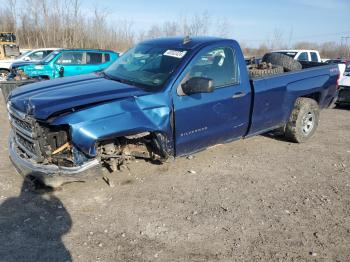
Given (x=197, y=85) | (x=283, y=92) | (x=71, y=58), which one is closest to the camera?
Answer: (x=197, y=85)

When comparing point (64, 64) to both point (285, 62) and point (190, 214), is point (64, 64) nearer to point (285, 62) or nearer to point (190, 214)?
point (285, 62)

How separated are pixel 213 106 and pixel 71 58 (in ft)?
28.9

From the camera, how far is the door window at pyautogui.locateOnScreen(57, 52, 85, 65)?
11758 millimetres

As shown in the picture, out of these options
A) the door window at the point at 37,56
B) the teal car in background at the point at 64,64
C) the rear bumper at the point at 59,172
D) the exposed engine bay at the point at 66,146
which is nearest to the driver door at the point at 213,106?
the exposed engine bay at the point at 66,146

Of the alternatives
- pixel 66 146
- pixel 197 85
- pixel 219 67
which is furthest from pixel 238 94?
pixel 66 146

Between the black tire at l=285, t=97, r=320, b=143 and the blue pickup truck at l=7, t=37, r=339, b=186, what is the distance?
1.40 ft

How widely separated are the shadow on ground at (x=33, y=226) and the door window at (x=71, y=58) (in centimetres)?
825

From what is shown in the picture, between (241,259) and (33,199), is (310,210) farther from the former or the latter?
(33,199)

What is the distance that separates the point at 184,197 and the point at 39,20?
43.5m

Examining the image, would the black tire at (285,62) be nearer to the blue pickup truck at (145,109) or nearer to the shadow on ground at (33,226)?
the blue pickup truck at (145,109)

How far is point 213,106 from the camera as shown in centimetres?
453

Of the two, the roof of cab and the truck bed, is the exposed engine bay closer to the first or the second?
the roof of cab

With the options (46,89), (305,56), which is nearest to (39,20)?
(305,56)

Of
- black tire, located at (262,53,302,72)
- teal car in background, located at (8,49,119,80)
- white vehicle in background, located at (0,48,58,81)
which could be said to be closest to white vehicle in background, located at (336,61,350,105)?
black tire, located at (262,53,302,72)
